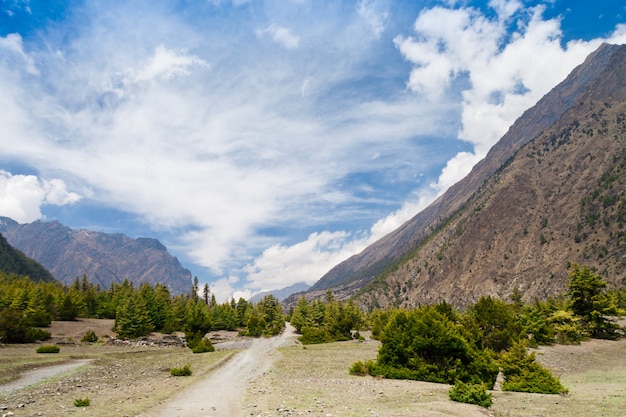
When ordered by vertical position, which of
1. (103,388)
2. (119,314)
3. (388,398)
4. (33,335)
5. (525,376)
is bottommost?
(525,376)

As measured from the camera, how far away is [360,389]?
58.2 ft

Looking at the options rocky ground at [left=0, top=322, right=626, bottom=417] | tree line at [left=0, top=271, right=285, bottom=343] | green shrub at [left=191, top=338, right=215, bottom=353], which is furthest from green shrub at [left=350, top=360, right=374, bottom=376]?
tree line at [left=0, top=271, right=285, bottom=343]

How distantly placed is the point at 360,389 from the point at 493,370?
8601 mm

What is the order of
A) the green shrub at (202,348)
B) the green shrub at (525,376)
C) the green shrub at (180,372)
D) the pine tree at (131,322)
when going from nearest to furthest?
the green shrub at (525,376)
the green shrub at (180,372)
the green shrub at (202,348)
the pine tree at (131,322)

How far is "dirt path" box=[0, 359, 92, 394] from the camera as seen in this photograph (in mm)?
17875

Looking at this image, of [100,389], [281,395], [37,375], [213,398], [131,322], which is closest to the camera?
[213,398]

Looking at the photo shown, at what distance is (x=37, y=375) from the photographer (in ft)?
71.5

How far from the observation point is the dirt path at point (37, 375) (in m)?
17.9

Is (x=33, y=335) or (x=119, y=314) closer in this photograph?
(x=33, y=335)

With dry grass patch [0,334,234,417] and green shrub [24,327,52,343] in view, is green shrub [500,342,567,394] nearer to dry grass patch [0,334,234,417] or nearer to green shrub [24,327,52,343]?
dry grass patch [0,334,234,417]

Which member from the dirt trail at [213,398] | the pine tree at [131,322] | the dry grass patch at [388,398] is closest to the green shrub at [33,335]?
the pine tree at [131,322]

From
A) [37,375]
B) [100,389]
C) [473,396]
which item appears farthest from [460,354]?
[37,375]

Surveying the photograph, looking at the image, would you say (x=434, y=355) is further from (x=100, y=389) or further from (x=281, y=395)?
(x=100, y=389)

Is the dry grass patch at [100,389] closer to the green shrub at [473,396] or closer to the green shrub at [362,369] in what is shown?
the green shrub at [362,369]
